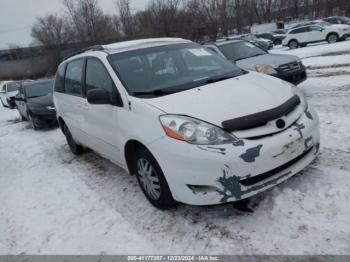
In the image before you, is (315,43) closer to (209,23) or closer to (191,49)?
(191,49)

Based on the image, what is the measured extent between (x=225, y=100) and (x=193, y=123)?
0.48 meters

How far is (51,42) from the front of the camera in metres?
63.7

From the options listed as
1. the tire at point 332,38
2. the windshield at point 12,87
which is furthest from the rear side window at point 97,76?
the tire at point 332,38

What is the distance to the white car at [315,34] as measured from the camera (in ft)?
75.9

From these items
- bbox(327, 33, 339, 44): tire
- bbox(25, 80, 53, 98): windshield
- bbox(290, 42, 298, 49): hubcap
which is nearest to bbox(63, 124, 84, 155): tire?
Answer: bbox(25, 80, 53, 98): windshield

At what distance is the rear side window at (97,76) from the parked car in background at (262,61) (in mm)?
3804

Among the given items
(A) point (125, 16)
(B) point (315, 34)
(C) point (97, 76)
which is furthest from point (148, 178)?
(A) point (125, 16)

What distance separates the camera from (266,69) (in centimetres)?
809

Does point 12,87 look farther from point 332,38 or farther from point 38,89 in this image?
point 332,38

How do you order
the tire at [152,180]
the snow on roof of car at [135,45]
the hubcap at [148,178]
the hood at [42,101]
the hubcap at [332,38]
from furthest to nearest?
the hubcap at [332,38] < the hood at [42,101] < the snow on roof of car at [135,45] < the hubcap at [148,178] < the tire at [152,180]

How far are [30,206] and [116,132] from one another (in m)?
1.69

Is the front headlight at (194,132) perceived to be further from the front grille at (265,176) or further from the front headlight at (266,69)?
the front headlight at (266,69)

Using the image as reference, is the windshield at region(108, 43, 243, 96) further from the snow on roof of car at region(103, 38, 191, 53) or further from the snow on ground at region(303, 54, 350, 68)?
the snow on ground at region(303, 54, 350, 68)

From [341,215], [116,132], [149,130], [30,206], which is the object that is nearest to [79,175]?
[30,206]
